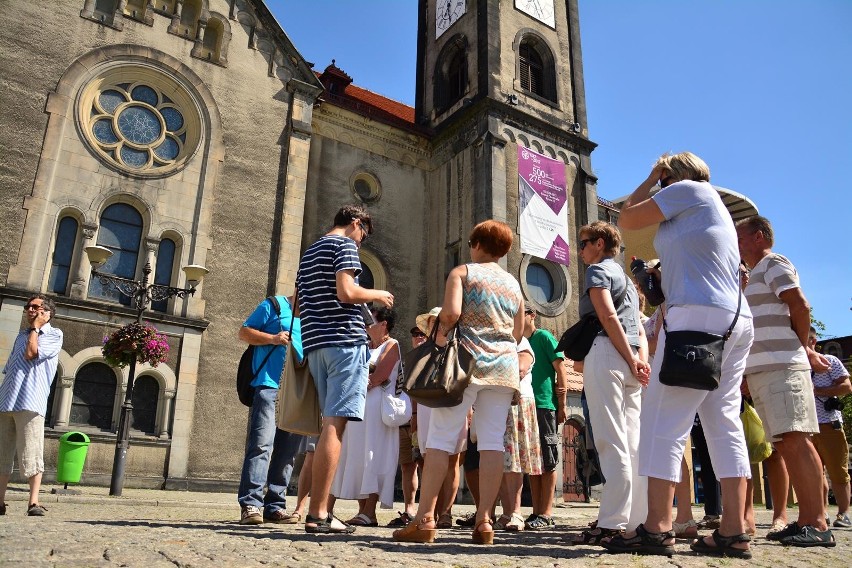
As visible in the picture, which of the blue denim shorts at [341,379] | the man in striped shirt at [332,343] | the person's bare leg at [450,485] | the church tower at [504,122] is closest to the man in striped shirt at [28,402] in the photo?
the man in striped shirt at [332,343]

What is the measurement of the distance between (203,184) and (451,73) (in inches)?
420

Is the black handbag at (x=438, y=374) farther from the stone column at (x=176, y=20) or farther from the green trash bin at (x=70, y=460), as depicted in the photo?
the stone column at (x=176, y=20)

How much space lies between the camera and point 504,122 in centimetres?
1978

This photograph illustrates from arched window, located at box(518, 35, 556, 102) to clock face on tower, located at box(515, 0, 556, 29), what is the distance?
945mm

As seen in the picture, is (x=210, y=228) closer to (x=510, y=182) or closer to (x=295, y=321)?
(x=510, y=182)

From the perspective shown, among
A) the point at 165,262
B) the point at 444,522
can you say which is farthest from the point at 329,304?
the point at 165,262

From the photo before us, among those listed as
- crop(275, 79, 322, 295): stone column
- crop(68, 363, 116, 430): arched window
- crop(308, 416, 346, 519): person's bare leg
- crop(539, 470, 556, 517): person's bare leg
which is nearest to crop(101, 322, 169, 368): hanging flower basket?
crop(68, 363, 116, 430): arched window

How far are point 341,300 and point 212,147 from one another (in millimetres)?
12793

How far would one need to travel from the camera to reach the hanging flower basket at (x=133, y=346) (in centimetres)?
1116

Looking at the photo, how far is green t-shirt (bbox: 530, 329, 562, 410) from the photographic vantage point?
6.98 m

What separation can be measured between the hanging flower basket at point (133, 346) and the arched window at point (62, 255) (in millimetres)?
3292

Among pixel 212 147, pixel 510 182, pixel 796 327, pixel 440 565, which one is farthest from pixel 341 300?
pixel 510 182

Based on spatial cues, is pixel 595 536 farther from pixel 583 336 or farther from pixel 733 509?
pixel 583 336

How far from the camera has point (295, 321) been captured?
5566mm
